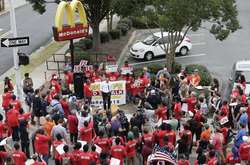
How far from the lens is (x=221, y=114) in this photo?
17672mm

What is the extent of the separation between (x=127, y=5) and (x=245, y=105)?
1122cm

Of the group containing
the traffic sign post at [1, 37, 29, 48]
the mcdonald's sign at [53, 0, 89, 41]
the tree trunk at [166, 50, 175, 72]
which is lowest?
the tree trunk at [166, 50, 175, 72]

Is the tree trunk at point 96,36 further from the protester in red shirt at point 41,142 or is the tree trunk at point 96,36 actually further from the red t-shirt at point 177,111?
the protester in red shirt at point 41,142

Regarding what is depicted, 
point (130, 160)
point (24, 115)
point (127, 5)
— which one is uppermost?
point (127, 5)

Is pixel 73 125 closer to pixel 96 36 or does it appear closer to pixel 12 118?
pixel 12 118

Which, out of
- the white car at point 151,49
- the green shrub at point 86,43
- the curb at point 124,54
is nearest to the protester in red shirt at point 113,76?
the curb at point 124,54

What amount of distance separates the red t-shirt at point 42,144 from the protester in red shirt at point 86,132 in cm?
136

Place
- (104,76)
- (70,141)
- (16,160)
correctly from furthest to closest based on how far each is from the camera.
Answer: (104,76), (70,141), (16,160)

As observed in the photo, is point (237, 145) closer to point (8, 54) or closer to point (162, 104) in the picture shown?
point (162, 104)

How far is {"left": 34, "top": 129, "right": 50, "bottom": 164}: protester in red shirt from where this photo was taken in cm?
1563

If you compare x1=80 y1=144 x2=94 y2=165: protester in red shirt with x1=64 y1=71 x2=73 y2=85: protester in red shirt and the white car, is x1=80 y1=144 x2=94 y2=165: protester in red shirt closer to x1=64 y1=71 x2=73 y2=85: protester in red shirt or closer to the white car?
x1=64 y1=71 x2=73 y2=85: protester in red shirt

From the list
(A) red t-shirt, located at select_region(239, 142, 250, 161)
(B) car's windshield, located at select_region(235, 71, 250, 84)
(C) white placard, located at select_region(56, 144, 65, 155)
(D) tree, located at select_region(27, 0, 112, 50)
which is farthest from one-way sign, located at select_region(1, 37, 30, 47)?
(D) tree, located at select_region(27, 0, 112, 50)

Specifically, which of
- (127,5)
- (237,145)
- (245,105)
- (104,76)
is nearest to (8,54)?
(127,5)

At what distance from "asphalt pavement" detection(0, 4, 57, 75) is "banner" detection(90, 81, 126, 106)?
31.4ft
